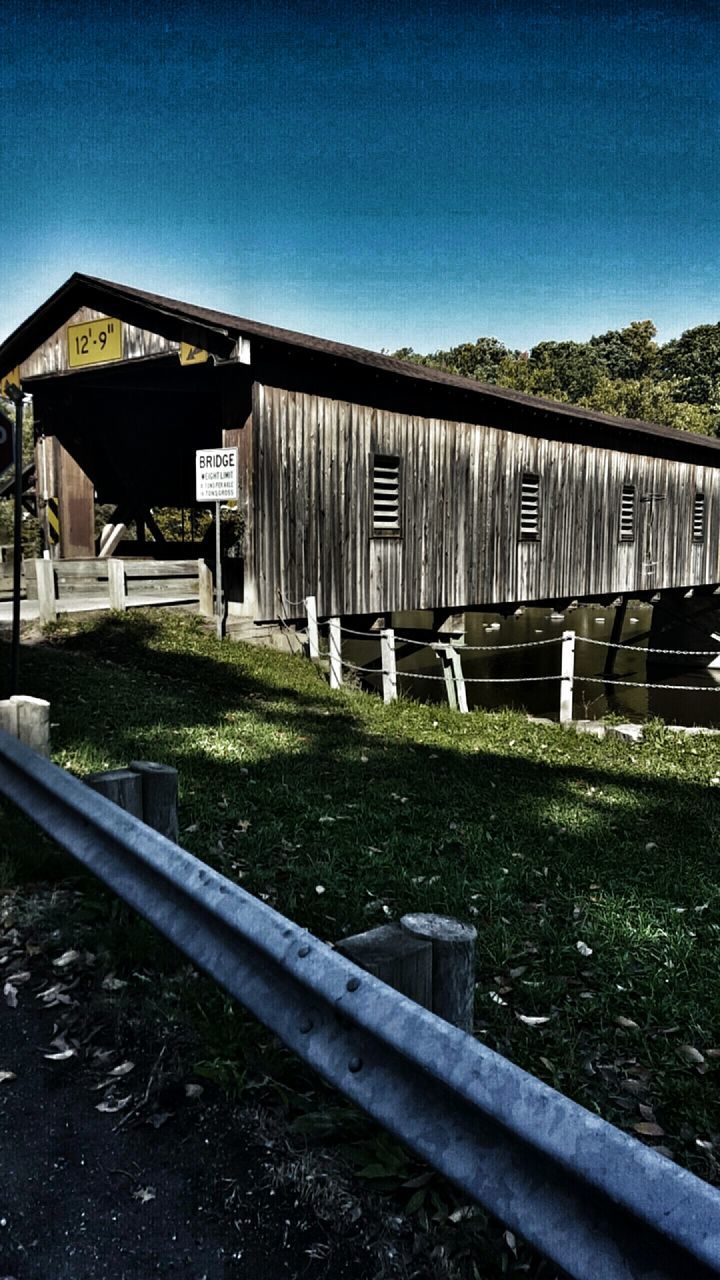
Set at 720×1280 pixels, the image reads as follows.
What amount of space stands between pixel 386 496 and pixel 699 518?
1565cm

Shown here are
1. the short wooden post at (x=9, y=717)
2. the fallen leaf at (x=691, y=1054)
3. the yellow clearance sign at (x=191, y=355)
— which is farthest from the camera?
the yellow clearance sign at (x=191, y=355)

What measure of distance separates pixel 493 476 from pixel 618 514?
6294 mm

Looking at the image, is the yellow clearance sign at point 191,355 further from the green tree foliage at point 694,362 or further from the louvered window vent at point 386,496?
the green tree foliage at point 694,362

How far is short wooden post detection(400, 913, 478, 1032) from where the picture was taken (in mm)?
2074

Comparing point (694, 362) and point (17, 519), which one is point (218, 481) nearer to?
point (17, 519)

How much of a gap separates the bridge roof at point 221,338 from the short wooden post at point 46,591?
182 inches

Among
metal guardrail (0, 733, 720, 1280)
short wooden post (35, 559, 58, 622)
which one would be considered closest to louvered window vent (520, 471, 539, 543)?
short wooden post (35, 559, 58, 622)

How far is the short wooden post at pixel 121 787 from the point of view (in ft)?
10.7

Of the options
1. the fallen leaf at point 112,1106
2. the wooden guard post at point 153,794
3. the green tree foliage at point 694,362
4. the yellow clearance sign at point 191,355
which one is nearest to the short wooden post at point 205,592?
the yellow clearance sign at point 191,355

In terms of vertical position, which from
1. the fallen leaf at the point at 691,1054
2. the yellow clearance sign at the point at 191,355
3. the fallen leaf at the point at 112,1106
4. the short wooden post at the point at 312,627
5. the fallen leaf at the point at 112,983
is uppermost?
the yellow clearance sign at the point at 191,355

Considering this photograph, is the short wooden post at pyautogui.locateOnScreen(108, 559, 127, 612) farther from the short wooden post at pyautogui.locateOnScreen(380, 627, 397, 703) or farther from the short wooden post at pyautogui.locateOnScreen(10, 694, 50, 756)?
the short wooden post at pyautogui.locateOnScreen(10, 694, 50, 756)

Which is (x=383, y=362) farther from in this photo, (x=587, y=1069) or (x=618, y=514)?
(x=587, y=1069)

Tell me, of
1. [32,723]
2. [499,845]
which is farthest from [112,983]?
[499,845]

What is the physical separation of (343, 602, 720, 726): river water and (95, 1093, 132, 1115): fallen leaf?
12518mm
